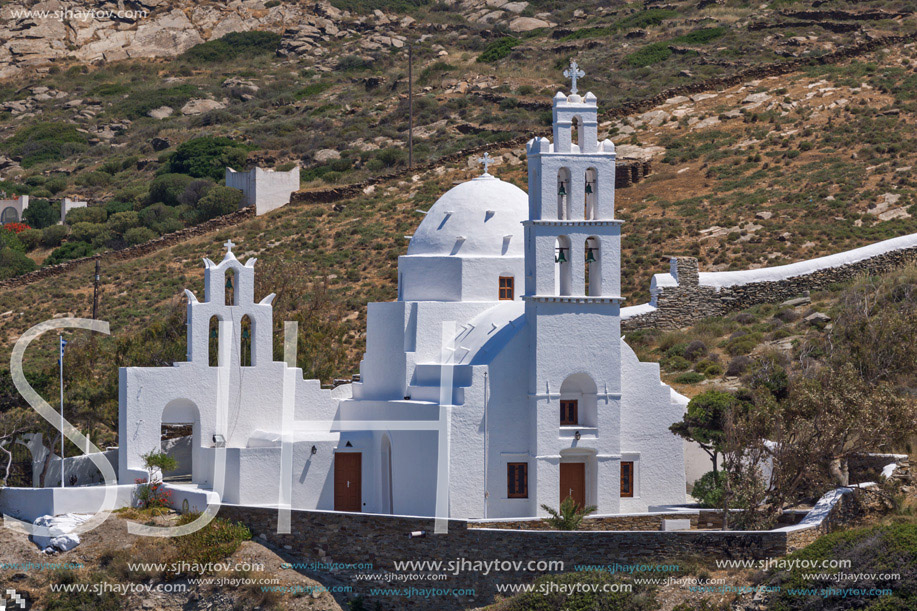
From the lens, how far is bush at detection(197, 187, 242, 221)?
216 feet

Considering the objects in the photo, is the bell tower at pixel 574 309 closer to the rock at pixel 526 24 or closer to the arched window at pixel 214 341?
the arched window at pixel 214 341

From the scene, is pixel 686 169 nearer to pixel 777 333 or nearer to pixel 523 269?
pixel 777 333

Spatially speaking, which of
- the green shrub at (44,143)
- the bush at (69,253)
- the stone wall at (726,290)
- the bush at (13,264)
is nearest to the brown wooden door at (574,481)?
the stone wall at (726,290)

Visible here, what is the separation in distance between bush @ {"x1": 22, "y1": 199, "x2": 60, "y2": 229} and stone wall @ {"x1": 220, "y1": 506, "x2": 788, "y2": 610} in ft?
170

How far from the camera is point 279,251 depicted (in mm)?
57594

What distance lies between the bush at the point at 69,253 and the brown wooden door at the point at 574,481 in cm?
4463

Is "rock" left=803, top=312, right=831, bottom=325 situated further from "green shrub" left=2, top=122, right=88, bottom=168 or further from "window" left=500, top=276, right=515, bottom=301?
"green shrub" left=2, top=122, right=88, bottom=168

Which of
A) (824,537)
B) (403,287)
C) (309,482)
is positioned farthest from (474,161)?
(824,537)

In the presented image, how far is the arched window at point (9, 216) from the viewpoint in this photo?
251 feet

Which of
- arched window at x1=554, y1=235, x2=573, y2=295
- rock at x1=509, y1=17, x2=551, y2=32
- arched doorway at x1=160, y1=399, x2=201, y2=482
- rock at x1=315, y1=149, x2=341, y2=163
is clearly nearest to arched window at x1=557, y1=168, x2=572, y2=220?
arched window at x1=554, y1=235, x2=573, y2=295

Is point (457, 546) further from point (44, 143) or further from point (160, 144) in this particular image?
point (44, 143)

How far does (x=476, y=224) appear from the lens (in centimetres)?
3256

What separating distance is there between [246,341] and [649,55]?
54.0 metres

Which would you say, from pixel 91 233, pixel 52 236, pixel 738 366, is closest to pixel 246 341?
pixel 738 366
